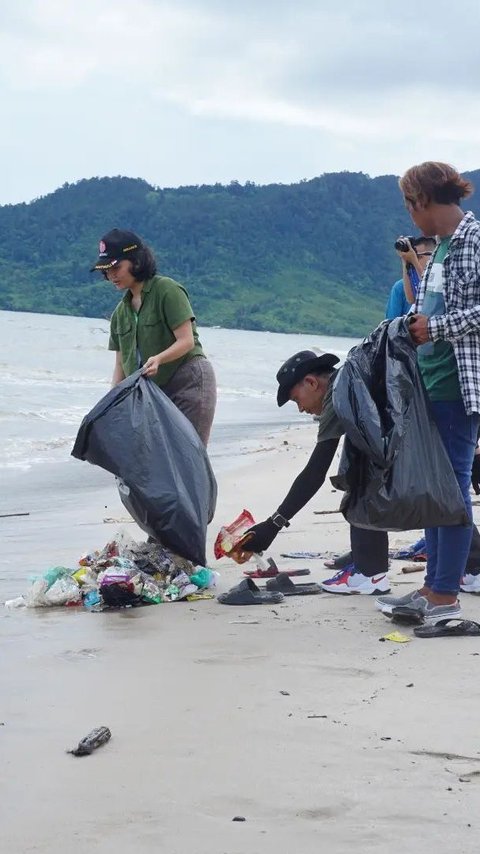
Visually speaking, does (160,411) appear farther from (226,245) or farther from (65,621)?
(226,245)

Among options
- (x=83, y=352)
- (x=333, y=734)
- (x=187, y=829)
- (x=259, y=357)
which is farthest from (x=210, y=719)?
Answer: (x=259, y=357)

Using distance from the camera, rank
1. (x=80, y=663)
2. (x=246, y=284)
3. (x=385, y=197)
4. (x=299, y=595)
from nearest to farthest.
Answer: (x=80, y=663) < (x=299, y=595) < (x=246, y=284) < (x=385, y=197)

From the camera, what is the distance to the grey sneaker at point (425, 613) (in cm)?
364

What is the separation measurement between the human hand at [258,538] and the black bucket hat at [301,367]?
0.53 metres

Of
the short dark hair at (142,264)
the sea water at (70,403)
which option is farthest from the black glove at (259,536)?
the sea water at (70,403)

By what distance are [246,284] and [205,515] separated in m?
92.5

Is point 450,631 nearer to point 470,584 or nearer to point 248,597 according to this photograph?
point 470,584

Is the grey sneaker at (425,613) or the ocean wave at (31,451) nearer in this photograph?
the grey sneaker at (425,613)

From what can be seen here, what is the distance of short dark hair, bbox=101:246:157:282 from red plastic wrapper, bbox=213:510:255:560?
44.0 inches

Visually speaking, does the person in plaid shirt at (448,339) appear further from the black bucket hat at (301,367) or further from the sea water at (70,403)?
the sea water at (70,403)

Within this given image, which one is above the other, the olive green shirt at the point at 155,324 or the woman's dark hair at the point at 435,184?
the woman's dark hair at the point at 435,184

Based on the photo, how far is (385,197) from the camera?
113312 mm

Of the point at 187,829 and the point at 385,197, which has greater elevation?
the point at 385,197

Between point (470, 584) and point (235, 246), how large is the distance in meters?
103
